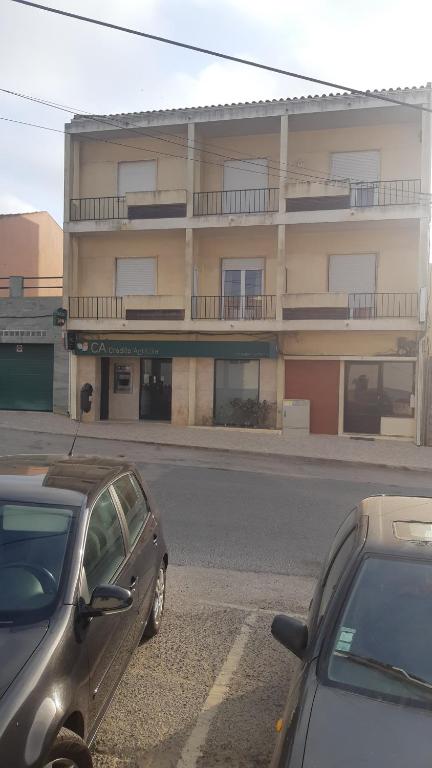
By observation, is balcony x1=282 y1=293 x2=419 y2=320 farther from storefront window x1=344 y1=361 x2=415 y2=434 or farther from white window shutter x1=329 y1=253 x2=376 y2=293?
storefront window x1=344 y1=361 x2=415 y2=434

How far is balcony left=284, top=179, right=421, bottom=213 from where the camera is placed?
1645 centimetres

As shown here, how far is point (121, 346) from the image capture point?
59.6ft

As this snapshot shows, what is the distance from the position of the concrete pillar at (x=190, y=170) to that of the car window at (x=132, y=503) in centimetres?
1422

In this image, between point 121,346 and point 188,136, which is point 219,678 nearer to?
point 121,346

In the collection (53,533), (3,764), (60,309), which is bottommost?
(3,764)

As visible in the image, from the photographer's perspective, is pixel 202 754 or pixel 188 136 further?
pixel 188 136

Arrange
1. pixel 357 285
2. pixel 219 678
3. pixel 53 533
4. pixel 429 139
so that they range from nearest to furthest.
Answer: pixel 53 533 < pixel 219 678 < pixel 429 139 < pixel 357 285

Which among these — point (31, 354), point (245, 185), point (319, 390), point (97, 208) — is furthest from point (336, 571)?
point (31, 354)

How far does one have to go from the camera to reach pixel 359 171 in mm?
17156

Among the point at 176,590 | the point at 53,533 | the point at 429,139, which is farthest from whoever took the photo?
the point at 429,139

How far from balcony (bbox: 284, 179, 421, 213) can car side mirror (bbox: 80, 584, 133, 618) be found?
15.4 meters

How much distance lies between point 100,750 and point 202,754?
0.51 meters

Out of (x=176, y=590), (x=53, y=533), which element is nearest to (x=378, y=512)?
(x=53, y=533)

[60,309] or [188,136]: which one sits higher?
[188,136]
